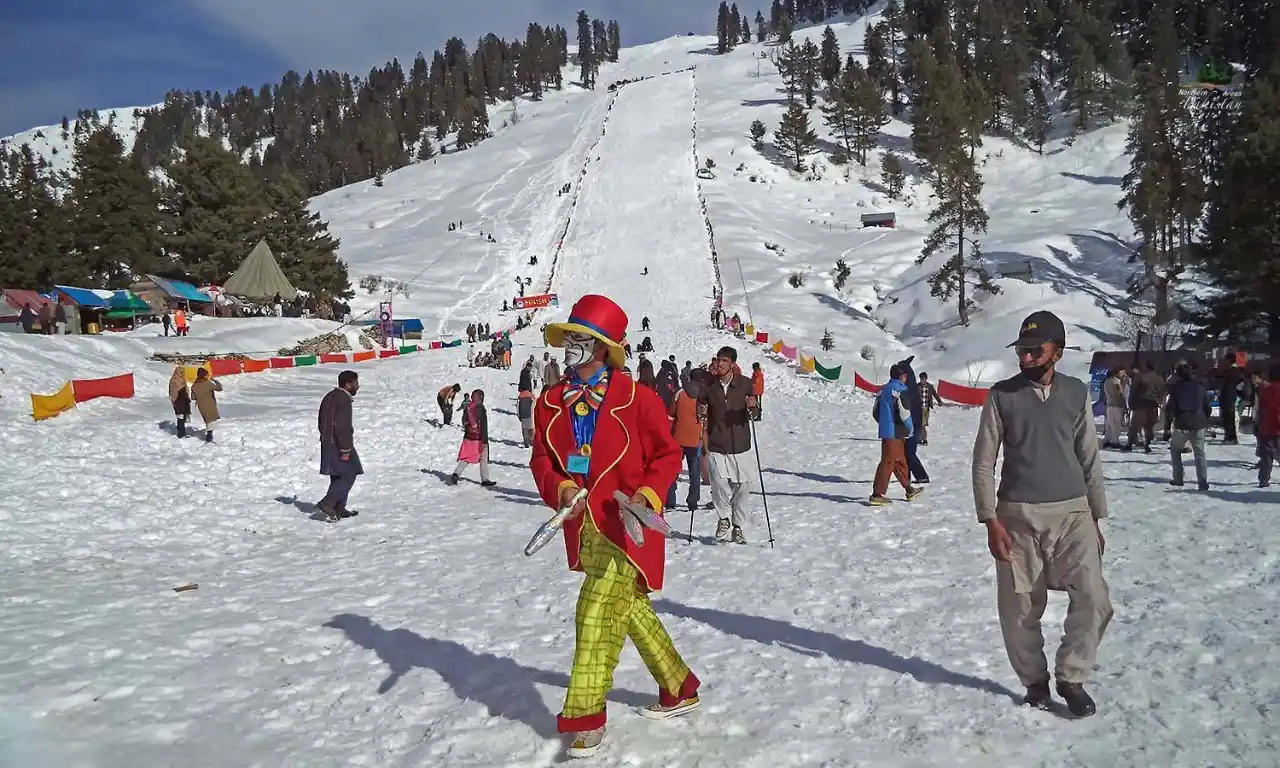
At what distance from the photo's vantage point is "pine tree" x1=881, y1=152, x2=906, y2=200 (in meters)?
76.1

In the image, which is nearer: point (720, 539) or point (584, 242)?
point (720, 539)

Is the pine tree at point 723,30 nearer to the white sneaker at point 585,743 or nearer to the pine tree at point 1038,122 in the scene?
the pine tree at point 1038,122

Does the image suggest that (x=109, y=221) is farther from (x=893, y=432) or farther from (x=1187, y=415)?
(x=1187, y=415)

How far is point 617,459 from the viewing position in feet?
12.0

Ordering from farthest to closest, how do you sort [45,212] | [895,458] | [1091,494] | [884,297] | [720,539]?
[884,297]
[45,212]
[895,458]
[720,539]
[1091,494]

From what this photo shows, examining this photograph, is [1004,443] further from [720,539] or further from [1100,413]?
[1100,413]

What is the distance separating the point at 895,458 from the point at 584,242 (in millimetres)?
52575

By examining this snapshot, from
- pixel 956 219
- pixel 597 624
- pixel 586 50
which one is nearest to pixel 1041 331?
pixel 597 624

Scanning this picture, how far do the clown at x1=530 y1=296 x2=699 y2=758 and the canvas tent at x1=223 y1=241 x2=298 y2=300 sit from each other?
35.8 m

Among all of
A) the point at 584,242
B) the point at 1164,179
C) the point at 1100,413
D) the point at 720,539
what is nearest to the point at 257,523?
the point at 720,539

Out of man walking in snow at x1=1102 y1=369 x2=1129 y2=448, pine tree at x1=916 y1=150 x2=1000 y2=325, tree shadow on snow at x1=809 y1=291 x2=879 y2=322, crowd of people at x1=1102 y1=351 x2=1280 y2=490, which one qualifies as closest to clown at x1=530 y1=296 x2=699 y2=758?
crowd of people at x1=1102 y1=351 x2=1280 y2=490

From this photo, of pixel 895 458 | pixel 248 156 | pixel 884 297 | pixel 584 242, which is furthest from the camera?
pixel 248 156

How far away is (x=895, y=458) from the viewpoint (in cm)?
1033

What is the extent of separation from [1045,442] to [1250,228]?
2678 cm
